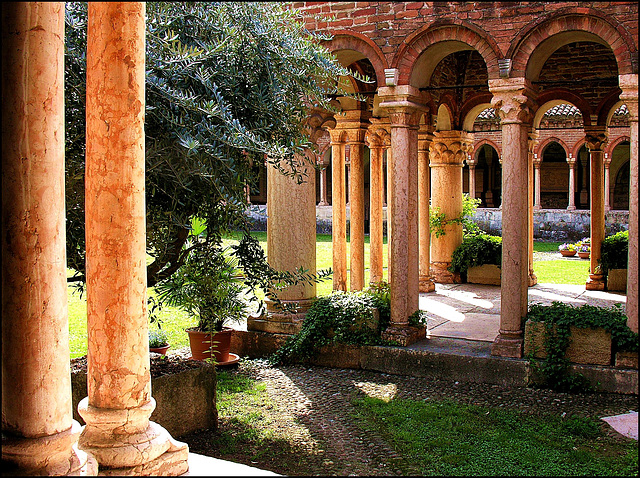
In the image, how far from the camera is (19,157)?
298cm

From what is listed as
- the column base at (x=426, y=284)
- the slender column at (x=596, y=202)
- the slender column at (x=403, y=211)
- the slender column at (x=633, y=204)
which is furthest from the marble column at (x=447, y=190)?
the slender column at (x=633, y=204)

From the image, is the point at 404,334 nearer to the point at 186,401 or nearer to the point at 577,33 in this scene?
the point at 186,401

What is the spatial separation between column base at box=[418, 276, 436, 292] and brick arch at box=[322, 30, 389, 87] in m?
4.95

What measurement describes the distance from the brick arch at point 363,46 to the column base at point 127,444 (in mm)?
5776

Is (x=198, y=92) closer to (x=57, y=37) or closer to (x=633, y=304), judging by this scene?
(x=57, y=37)

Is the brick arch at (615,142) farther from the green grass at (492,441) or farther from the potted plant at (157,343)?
the potted plant at (157,343)

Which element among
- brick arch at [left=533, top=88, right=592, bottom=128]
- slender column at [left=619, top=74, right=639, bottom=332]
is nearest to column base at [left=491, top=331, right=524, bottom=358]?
slender column at [left=619, top=74, right=639, bottom=332]

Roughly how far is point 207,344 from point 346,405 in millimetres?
1855

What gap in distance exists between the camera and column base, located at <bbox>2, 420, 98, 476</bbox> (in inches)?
114

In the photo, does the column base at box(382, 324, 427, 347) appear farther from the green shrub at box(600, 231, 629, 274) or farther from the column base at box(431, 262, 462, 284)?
the green shrub at box(600, 231, 629, 274)

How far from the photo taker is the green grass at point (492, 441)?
4.92 metres

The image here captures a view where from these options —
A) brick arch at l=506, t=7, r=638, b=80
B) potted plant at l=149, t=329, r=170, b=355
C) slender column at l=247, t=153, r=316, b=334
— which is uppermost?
brick arch at l=506, t=7, r=638, b=80

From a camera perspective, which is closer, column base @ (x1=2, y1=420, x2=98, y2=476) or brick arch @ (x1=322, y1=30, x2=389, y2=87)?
column base @ (x1=2, y1=420, x2=98, y2=476)

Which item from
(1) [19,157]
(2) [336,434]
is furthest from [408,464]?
(1) [19,157]
